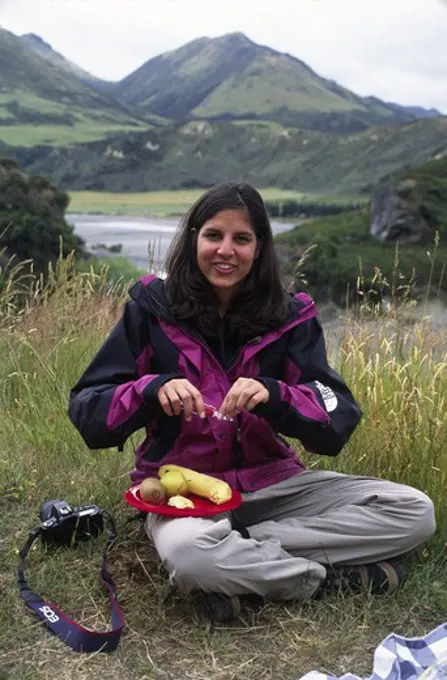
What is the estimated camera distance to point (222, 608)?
224 centimetres

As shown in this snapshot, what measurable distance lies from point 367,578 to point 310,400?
23.9 inches

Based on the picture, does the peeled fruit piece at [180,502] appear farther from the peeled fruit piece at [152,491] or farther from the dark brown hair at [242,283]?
the dark brown hair at [242,283]

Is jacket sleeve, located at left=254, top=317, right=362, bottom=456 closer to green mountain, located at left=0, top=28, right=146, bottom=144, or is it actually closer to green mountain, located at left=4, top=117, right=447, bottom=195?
green mountain, located at left=4, top=117, right=447, bottom=195

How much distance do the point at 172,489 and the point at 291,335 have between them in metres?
0.62

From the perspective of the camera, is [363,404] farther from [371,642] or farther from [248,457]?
[371,642]

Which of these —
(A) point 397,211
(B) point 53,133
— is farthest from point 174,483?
(B) point 53,133

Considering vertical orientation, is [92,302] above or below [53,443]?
above

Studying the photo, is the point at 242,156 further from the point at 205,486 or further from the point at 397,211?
the point at 205,486

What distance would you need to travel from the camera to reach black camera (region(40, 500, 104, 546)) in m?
2.62

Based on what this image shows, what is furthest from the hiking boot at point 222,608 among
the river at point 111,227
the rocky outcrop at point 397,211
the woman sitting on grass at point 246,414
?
the rocky outcrop at point 397,211

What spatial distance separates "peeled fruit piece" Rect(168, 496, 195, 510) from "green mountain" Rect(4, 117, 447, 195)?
32.8 m

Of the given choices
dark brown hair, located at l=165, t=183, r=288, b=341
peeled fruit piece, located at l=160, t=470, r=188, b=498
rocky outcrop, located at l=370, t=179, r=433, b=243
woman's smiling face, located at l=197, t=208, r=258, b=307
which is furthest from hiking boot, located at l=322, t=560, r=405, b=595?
rocky outcrop, located at l=370, t=179, r=433, b=243

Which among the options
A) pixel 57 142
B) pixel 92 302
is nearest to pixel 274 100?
pixel 57 142

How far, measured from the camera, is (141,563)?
2541mm
